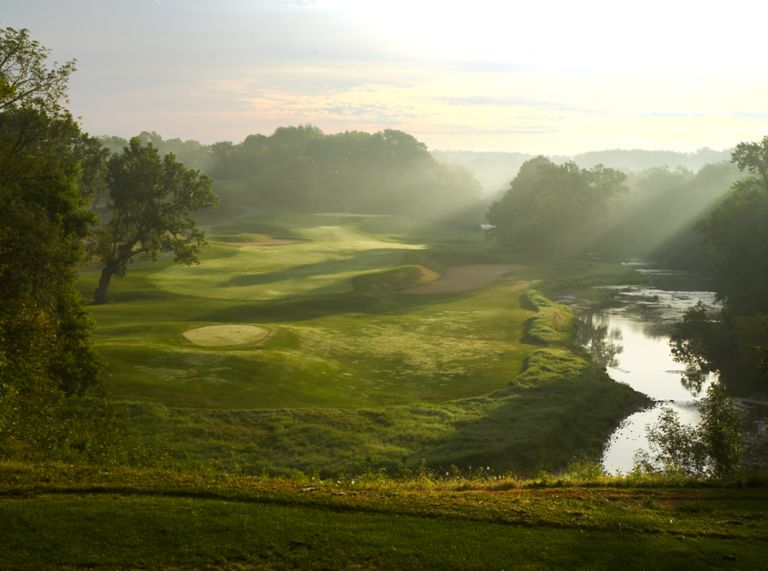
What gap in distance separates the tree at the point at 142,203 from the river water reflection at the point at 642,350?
45.6 meters

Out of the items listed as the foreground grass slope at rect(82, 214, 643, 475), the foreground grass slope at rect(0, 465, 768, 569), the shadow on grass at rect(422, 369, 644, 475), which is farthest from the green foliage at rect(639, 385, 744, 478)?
the foreground grass slope at rect(0, 465, 768, 569)

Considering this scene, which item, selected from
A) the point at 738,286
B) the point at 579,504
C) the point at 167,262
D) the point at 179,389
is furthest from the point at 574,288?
the point at 579,504

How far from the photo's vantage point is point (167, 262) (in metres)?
92.4

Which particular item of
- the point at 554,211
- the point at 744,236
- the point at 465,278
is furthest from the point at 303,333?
the point at 554,211

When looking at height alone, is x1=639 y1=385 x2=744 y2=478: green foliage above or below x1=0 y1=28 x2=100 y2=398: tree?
below

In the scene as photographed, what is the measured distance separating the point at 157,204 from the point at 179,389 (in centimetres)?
3635

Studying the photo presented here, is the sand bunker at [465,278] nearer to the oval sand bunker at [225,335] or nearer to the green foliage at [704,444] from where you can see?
the oval sand bunker at [225,335]

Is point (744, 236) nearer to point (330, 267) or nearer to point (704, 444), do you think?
point (704, 444)

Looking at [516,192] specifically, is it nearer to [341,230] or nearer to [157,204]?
[341,230]

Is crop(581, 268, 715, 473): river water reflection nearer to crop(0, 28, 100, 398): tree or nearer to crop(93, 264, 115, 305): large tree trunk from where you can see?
crop(0, 28, 100, 398): tree

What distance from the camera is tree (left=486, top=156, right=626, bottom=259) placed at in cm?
12591

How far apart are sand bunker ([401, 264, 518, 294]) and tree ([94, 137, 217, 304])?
29.3 meters

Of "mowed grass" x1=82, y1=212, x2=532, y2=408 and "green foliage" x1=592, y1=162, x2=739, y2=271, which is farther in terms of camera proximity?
"green foliage" x1=592, y1=162, x2=739, y2=271

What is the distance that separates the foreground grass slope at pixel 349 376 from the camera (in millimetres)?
34125
